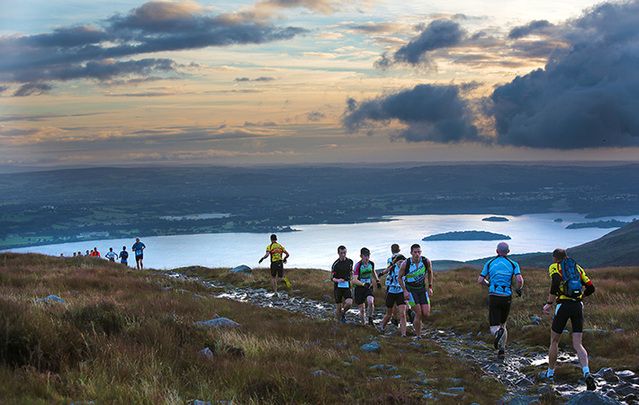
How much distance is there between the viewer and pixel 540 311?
17.3 m

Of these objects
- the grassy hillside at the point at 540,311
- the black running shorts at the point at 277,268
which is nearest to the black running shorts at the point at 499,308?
the grassy hillside at the point at 540,311

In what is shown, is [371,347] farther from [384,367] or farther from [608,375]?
[608,375]

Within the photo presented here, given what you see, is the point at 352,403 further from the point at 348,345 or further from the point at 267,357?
the point at 348,345

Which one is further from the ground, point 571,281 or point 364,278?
point 571,281

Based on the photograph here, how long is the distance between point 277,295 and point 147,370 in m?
17.6

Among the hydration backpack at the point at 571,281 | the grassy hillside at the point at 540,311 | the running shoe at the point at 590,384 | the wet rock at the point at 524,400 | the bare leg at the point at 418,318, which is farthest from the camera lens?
the bare leg at the point at 418,318

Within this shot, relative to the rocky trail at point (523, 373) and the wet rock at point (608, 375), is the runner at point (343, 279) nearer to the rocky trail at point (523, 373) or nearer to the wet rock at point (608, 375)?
the rocky trail at point (523, 373)

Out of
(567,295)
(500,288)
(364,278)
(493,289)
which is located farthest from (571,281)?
(364,278)

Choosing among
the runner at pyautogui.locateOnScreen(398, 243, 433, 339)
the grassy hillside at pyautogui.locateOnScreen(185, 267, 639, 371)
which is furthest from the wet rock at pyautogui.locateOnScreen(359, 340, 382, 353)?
the grassy hillside at pyautogui.locateOnScreen(185, 267, 639, 371)

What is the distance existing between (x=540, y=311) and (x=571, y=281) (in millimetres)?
7958

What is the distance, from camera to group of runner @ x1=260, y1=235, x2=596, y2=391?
10070mm

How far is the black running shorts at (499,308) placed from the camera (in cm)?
1230

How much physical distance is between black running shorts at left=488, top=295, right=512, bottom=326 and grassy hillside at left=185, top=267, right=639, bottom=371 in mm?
1604

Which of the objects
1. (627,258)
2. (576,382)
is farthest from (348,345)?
(627,258)
